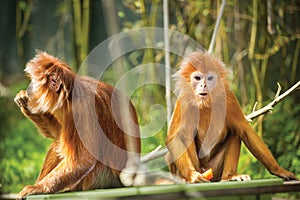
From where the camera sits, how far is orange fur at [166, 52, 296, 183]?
2.70 metres

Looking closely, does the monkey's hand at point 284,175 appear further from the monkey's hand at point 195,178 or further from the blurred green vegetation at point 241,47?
the blurred green vegetation at point 241,47

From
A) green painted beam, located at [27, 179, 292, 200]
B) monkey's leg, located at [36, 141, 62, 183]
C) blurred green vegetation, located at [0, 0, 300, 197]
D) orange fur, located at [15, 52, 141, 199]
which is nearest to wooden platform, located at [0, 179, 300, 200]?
green painted beam, located at [27, 179, 292, 200]

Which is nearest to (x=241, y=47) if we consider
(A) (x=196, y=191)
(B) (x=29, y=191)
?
(A) (x=196, y=191)

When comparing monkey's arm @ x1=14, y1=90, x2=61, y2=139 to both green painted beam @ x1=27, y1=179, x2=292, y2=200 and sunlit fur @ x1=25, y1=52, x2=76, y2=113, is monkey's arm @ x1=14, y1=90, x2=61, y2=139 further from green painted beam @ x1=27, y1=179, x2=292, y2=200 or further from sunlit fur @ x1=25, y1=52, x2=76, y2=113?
green painted beam @ x1=27, y1=179, x2=292, y2=200

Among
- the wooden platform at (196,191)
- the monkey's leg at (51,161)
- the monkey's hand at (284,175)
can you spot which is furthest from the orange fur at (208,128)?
the monkey's leg at (51,161)

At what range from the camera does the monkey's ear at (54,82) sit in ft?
7.88

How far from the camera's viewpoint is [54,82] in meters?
2.41

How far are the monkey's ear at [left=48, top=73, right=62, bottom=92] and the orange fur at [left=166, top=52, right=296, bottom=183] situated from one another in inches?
22.1

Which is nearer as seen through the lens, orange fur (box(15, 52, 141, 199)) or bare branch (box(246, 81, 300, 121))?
orange fur (box(15, 52, 141, 199))

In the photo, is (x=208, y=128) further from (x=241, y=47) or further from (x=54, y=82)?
(x=241, y=47)

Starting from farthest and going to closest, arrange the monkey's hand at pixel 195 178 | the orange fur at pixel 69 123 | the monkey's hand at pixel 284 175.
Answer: the monkey's hand at pixel 284 175
the monkey's hand at pixel 195 178
the orange fur at pixel 69 123

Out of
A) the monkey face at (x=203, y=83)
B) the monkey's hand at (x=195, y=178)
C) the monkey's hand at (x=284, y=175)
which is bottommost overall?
the monkey's hand at (x=284, y=175)

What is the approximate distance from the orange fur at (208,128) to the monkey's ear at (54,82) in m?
0.56

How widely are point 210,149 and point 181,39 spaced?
2.78 feet
